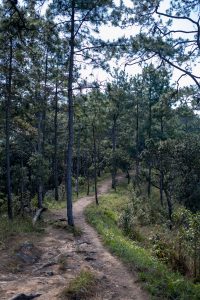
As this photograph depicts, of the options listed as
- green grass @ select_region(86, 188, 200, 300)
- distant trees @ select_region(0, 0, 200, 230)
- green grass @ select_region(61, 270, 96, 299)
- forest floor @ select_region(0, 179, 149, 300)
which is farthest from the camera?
distant trees @ select_region(0, 0, 200, 230)

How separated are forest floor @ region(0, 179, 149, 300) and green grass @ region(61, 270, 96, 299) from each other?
0.37 feet

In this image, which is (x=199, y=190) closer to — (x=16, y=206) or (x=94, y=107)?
(x=94, y=107)

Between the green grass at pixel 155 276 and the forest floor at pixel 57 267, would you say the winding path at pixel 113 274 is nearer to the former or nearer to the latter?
the forest floor at pixel 57 267

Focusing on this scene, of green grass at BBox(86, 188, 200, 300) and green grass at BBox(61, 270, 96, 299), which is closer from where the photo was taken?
green grass at BBox(61, 270, 96, 299)

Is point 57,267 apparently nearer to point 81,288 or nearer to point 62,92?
point 81,288

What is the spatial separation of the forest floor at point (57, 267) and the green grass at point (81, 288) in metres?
0.11

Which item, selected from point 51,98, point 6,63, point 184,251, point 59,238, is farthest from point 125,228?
point 51,98

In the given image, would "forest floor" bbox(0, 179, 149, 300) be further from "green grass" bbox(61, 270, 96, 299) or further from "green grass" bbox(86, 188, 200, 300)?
"green grass" bbox(86, 188, 200, 300)

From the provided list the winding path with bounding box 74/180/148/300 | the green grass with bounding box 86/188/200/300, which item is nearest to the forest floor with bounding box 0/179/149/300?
the winding path with bounding box 74/180/148/300

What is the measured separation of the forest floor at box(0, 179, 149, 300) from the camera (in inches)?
343

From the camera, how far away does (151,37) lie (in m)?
16.3

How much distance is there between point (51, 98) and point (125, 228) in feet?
49.4

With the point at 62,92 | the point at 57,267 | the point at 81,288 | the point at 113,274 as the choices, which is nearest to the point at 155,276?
the point at 113,274

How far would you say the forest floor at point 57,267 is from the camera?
872 cm
